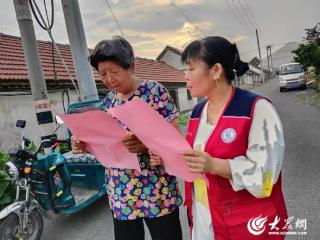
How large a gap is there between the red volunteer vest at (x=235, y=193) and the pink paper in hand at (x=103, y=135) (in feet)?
1.77

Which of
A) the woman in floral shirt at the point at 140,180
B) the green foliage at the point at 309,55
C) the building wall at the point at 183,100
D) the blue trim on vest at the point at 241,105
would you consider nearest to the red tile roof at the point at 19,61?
the woman in floral shirt at the point at 140,180

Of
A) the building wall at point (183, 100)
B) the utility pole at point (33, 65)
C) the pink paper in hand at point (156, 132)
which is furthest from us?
the building wall at point (183, 100)

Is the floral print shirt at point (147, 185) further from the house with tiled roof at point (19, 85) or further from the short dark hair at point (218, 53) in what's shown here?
the house with tiled roof at point (19, 85)

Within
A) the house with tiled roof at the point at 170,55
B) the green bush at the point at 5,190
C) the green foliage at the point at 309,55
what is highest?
the house with tiled roof at the point at 170,55

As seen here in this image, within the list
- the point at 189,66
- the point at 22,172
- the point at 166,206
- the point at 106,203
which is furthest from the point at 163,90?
the point at 106,203

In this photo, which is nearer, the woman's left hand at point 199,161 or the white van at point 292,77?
the woman's left hand at point 199,161

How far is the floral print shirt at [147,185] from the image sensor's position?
2055 mm

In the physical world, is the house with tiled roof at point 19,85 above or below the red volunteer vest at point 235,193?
above

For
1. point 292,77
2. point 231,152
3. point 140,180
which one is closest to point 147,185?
point 140,180

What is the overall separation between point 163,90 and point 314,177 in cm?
390

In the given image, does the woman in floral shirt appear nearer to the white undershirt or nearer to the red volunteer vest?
the red volunteer vest

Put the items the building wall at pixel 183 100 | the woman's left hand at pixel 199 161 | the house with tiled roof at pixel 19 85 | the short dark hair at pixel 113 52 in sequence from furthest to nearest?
the building wall at pixel 183 100, the house with tiled roof at pixel 19 85, the short dark hair at pixel 113 52, the woman's left hand at pixel 199 161

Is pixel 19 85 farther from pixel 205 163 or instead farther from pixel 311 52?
pixel 311 52

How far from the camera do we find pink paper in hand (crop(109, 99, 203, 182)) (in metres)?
1.50
